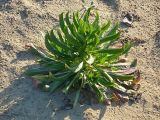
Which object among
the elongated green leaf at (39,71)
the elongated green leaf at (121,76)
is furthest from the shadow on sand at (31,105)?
the elongated green leaf at (121,76)

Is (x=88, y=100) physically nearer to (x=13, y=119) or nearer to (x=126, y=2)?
(x=13, y=119)

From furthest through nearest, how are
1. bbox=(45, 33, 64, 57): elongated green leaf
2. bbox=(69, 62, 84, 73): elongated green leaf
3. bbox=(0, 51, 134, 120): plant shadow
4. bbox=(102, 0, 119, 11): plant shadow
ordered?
bbox=(102, 0, 119, 11): plant shadow, bbox=(45, 33, 64, 57): elongated green leaf, bbox=(0, 51, 134, 120): plant shadow, bbox=(69, 62, 84, 73): elongated green leaf

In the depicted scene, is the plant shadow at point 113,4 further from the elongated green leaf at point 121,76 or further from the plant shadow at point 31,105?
the plant shadow at point 31,105

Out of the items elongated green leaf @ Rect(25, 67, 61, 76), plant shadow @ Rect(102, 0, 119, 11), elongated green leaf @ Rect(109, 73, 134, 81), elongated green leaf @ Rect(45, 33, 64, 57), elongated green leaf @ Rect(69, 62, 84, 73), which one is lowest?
elongated green leaf @ Rect(109, 73, 134, 81)

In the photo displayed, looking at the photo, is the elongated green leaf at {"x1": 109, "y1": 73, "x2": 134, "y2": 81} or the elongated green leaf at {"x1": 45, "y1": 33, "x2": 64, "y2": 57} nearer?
the elongated green leaf at {"x1": 109, "y1": 73, "x2": 134, "y2": 81}

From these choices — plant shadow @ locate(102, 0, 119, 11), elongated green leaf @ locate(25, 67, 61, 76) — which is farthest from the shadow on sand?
plant shadow @ locate(102, 0, 119, 11)

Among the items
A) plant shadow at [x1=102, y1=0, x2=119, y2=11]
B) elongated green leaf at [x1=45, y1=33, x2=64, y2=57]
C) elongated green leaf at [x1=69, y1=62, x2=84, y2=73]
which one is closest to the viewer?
elongated green leaf at [x1=69, y1=62, x2=84, y2=73]

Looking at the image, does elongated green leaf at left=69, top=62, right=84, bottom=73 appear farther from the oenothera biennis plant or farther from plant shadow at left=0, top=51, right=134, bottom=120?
plant shadow at left=0, top=51, right=134, bottom=120
